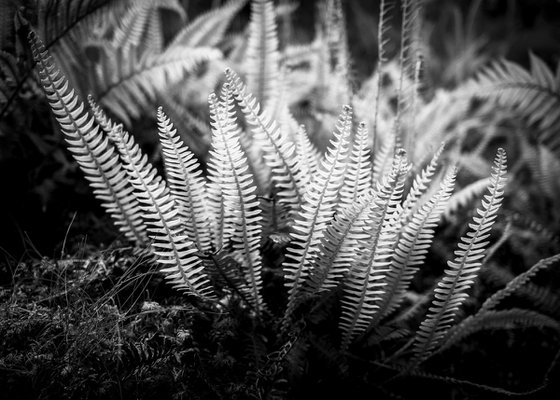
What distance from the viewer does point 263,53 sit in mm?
1333

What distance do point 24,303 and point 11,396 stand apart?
0.66ft

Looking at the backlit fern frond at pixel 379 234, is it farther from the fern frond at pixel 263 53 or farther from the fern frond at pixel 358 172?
the fern frond at pixel 263 53

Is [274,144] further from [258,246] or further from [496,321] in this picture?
[496,321]

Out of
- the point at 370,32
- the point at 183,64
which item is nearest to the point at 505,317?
the point at 183,64

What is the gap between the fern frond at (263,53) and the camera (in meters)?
1.29

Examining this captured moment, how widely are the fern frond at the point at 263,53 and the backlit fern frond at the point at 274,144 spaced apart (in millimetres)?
485

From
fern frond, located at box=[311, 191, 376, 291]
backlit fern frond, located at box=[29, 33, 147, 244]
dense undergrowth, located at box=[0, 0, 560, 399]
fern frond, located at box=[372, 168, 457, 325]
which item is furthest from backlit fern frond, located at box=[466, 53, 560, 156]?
backlit fern frond, located at box=[29, 33, 147, 244]

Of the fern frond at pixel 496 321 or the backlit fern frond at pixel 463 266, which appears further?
the fern frond at pixel 496 321

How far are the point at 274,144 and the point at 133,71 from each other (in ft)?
2.14

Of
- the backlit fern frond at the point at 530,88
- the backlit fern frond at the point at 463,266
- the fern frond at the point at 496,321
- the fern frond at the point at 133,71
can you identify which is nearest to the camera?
the backlit fern frond at the point at 463,266

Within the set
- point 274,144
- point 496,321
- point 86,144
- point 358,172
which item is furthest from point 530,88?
point 86,144

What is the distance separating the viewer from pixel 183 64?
125 centimetres

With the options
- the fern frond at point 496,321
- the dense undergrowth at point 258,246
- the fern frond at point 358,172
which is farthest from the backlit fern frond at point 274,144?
the fern frond at point 496,321

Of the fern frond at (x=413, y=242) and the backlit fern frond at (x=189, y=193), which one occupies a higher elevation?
the backlit fern frond at (x=189, y=193)
